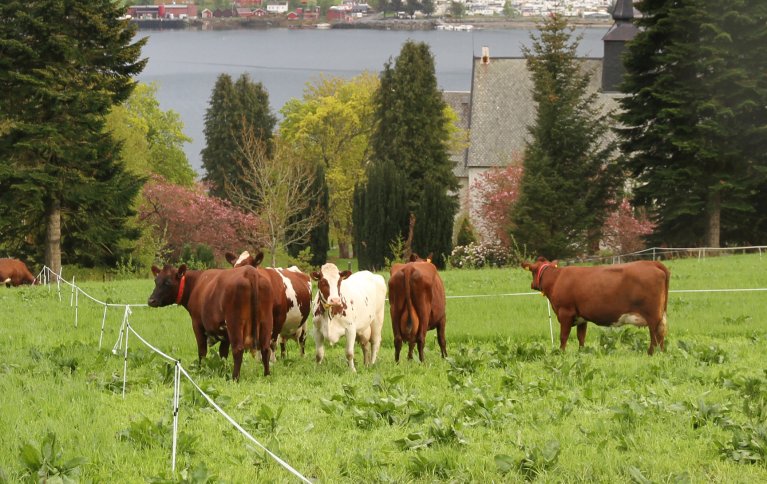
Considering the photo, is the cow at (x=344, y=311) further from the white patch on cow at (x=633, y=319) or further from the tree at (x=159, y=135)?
the tree at (x=159, y=135)

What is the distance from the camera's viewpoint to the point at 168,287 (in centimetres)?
1770

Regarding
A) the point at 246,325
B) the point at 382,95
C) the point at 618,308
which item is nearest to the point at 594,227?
the point at 382,95

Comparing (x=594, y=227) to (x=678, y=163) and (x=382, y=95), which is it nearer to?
(x=678, y=163)

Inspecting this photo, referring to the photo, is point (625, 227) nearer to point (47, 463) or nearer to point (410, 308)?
point (410, 308)

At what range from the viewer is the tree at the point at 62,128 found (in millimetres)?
45250

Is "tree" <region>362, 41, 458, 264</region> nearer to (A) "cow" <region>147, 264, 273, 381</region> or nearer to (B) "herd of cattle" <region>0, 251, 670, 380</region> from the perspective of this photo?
(B) "herd of cattle" <region>0, 251, 670, 380</region>

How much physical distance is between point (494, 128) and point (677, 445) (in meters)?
82.4

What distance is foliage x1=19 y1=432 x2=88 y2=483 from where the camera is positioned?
32.6ft

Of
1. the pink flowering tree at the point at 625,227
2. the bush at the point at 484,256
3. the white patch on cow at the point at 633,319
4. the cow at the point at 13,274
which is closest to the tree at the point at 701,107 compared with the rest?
the bush at the point at 484,256

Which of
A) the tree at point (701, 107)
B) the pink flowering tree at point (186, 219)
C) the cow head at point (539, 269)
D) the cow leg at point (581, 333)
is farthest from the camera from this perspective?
the pink flowering tree at point (186, 219)

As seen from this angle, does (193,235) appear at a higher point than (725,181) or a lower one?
lower

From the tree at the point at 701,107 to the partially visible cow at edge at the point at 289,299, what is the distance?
28917mm

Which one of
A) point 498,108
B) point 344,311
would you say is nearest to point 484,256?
point 344,311

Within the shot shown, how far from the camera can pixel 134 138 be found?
7125cm
